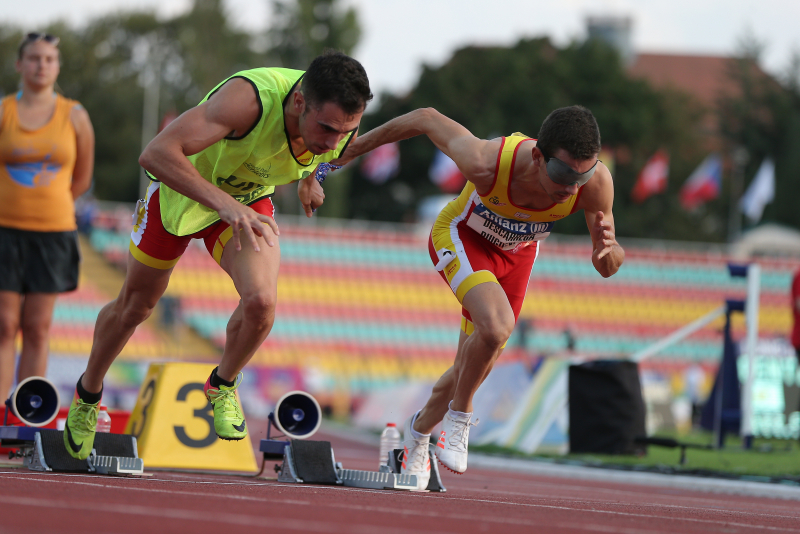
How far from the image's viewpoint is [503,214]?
6141 millimetres

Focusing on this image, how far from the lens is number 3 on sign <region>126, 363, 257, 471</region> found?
22.6 feet

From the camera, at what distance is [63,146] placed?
7.62 meters

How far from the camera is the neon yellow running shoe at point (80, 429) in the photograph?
19.4 ft

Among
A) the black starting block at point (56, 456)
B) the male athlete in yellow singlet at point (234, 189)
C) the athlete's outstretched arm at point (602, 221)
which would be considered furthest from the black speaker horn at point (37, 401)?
the athlete's outstretched arm at point (602, 221)

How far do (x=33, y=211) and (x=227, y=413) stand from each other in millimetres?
2883

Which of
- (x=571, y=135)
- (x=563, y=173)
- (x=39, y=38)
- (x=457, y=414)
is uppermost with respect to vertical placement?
(x=39, y=38)

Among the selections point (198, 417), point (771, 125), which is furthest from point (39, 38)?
point (771, 125)

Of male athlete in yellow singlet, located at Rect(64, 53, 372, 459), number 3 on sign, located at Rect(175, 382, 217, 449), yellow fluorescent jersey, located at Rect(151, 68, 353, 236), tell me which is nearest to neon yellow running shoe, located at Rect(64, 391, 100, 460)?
male athlete in yellow singlet, located at Rect(64, 53, 372, 459)

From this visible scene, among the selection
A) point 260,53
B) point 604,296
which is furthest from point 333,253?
point 260,53

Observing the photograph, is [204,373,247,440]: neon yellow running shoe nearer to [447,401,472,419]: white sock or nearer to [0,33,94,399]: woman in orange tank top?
[447,401,472,419]: white sock

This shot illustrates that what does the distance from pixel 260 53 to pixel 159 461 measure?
60.4 metres

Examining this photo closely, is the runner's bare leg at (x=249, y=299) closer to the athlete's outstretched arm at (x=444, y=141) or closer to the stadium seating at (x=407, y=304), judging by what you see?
the athlete's outstretched arm at (x=444, y=141)

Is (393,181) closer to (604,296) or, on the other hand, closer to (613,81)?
(613,81)

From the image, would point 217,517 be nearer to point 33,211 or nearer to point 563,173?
point 563,173
